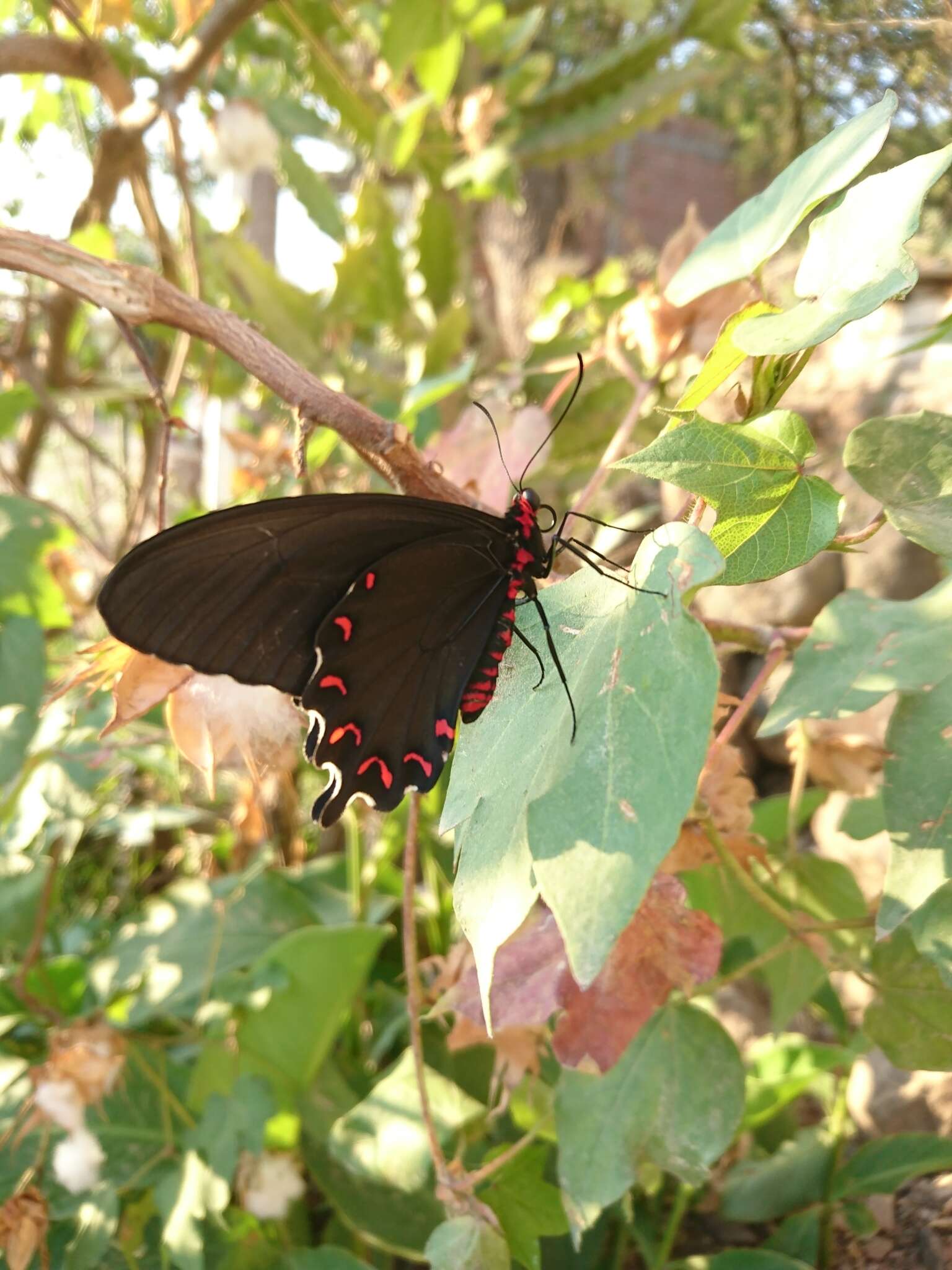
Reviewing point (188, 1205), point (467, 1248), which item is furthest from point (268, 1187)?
point (467, 1248)

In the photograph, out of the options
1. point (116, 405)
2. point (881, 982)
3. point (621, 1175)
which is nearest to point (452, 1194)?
point (621, 1175)

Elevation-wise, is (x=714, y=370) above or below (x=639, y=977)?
above

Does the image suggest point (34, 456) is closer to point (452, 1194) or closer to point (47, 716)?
point (47, 716)

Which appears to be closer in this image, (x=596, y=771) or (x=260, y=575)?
(x=596, y=771)

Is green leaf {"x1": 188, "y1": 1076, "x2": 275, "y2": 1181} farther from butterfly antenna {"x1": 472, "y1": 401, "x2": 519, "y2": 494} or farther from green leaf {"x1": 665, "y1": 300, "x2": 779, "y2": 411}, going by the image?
green leaf {"x1": 665, "y1": 300, "x2": 779, "y2": 411}

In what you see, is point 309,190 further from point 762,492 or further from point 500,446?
point 762,492

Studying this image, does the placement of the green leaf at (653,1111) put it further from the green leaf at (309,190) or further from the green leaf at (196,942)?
the green leaf at (309,190)
